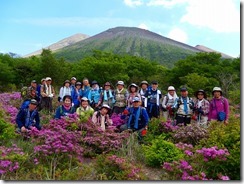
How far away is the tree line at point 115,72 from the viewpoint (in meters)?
32.2

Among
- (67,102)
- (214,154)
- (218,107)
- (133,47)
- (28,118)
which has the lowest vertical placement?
(214,154)

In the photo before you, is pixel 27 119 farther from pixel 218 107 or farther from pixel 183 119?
pixel 218 107

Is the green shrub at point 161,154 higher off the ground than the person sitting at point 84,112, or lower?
lower

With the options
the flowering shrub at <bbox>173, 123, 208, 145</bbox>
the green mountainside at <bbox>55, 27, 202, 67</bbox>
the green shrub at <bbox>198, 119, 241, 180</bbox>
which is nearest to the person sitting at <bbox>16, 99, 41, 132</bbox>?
the flowering shrub at <bbox>173, 123, 208, 145</bbox>

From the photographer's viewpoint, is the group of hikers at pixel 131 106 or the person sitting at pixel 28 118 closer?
the person sitting at pixel 28 118

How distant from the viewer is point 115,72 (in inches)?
1403

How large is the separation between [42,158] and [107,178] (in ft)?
4.38

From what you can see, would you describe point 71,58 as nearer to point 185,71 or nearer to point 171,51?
point 171,51

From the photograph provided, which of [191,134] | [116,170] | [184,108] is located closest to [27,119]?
[116,170]

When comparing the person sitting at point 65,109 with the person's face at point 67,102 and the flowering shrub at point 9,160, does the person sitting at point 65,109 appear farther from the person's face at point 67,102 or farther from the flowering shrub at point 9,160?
the flowering shrub at point 9,160

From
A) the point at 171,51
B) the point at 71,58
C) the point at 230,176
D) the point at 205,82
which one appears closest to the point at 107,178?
the point at 230,176

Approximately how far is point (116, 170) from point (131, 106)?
3.33 metres

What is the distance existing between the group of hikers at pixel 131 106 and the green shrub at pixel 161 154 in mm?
1406

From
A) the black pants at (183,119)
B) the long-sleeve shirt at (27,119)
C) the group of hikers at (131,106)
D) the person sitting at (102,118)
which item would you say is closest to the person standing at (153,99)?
the group of hikers at (131,106)
